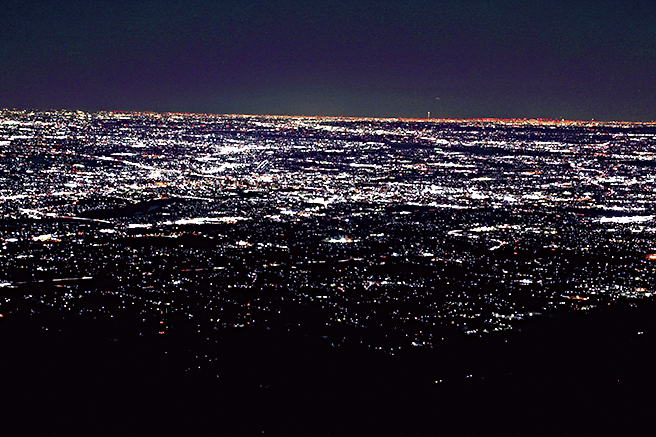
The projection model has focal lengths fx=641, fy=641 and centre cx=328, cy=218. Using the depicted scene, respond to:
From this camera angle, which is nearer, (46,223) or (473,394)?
(473,394)

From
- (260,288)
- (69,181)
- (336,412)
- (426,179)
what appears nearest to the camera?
(336,412)

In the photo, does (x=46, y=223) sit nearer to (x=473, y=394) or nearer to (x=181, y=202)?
(x=181, y=202)

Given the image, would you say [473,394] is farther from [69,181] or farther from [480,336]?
[69,181]

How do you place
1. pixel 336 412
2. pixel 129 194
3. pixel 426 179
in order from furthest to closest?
pixel 426 179 → pixel 129 194 → pixel 336 412

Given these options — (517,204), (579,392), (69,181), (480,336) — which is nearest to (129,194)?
(69,181)

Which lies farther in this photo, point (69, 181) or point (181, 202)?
point (69, 181)

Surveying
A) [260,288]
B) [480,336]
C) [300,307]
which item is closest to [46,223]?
[260,288]

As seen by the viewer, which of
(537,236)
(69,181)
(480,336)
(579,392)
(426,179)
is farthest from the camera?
(426,179)

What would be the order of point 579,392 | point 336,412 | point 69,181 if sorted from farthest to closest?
1. point 69,181
2. point 579,392
3. point 336,412

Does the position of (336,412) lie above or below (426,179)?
below
